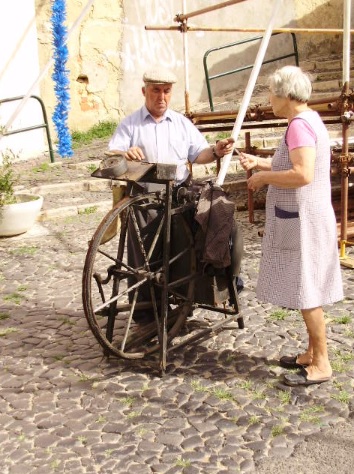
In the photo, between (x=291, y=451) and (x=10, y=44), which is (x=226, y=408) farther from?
(x=10, y=44)

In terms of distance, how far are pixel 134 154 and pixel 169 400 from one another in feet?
4.58

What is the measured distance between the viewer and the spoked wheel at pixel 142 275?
416 centimetres

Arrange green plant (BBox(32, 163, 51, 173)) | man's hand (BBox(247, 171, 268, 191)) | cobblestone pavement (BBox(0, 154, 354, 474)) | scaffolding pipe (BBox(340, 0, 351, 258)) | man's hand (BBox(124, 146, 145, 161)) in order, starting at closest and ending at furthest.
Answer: cobblestone pavement (BBox(0, 154, 354, 474)) → man's hand (BBox(247, 171, 268, 191)) → man's hand (BBox(124, 146, 145, 161)) → scaffolding pipe (BBox(340, 0, 351, 258)) → green plant (BBox(32, 163, 51, 173))

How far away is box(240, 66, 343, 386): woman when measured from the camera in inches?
149

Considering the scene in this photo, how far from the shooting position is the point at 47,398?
404 cm

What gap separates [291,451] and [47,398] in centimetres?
136

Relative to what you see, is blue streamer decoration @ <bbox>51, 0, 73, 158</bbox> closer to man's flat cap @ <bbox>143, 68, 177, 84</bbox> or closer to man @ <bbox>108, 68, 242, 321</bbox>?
man @ <bbox>108, 68, 242, 321</bbox>

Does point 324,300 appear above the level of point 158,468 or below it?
above

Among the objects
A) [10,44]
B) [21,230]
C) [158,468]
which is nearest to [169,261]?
[158,468]

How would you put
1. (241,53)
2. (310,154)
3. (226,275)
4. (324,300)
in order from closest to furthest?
(310,154) → (324,300) → (226,275) → (241,53)

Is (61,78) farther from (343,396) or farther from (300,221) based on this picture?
(343,396)

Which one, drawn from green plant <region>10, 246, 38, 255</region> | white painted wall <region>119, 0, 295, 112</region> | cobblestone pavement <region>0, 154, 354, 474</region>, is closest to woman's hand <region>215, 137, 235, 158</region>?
cobblestone pavement <region>0, 154, 354, 474</region>

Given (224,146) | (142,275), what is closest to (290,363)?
(142,275)

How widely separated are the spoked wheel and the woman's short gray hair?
93 centimetres
